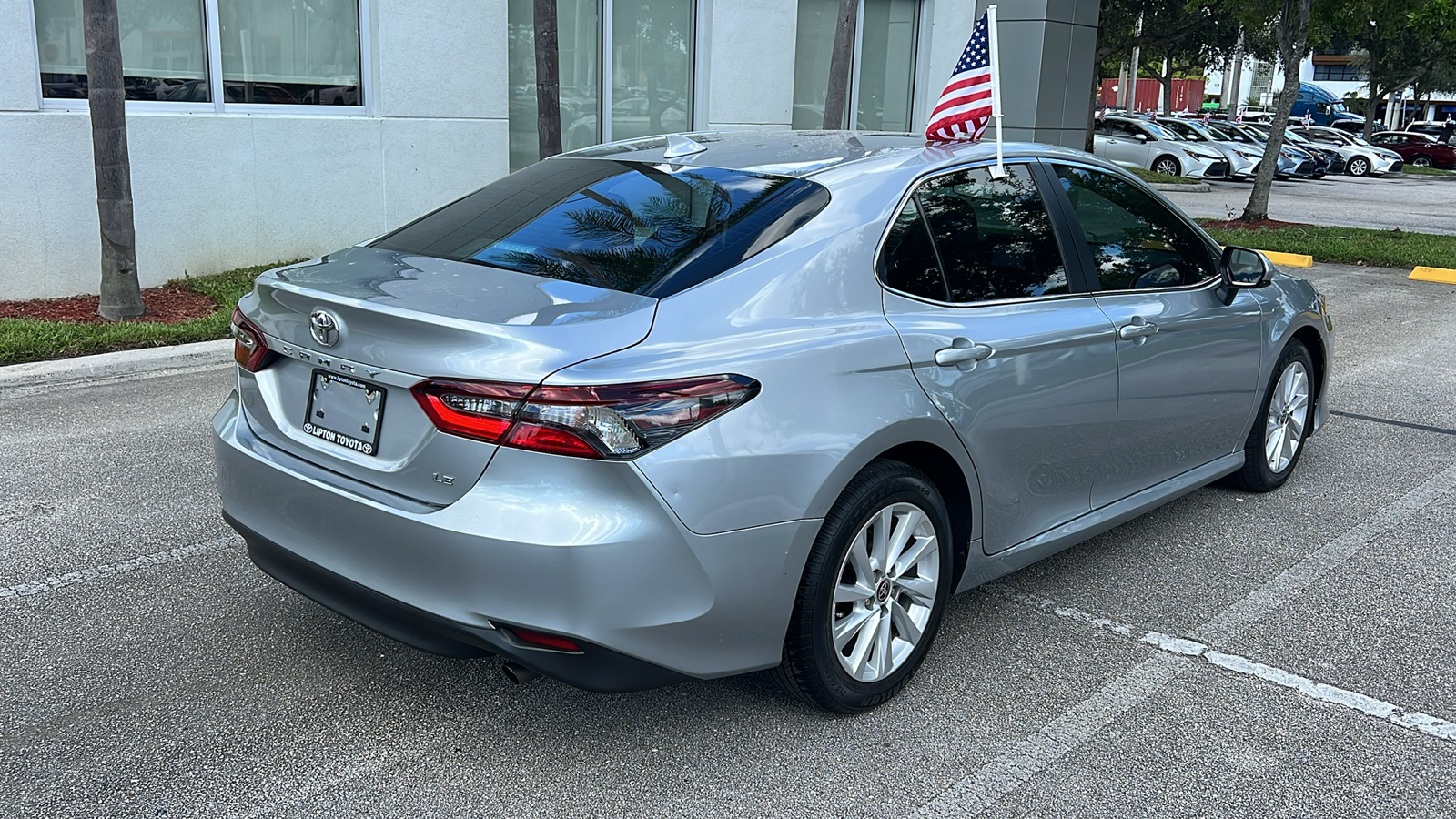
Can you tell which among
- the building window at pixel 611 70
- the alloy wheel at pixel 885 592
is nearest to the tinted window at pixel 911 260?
the alloy wheel at pixel 885 592

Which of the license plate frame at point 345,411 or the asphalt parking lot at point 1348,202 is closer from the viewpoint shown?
the license plate frame at point 345,411

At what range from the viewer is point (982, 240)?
12.6ft

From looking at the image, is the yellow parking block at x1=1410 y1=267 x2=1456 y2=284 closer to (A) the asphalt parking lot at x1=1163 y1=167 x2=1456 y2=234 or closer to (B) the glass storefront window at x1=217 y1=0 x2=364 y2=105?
(A) the asphalt parking lot at x1=1163 y1=167 x2=1456 y2=234

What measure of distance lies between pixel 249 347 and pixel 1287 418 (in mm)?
Result: 4412

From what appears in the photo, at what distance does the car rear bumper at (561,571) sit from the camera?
278 centimetres

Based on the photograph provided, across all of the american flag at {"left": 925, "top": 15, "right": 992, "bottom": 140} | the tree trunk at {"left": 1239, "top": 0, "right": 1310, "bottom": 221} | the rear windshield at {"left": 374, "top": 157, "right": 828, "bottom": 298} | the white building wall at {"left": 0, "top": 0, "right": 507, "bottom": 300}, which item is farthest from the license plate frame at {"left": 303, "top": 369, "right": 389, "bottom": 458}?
the tree trunk at {"left": 1239, "top": 0, "right": 1310, "bottom": 221}

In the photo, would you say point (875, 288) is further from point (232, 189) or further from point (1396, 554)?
point (232, 189)

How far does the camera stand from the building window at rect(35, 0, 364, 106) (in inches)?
Result: 369

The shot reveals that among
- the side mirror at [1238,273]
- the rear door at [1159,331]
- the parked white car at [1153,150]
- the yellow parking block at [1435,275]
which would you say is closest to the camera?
the rear door at [1159,331]

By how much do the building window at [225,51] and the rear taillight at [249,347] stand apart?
7.20 m

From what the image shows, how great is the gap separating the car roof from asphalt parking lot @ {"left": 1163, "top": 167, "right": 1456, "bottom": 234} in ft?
54.0

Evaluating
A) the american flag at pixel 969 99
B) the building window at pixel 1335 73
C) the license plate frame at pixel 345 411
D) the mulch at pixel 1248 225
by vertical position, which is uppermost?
the building window at pixel 1335 73

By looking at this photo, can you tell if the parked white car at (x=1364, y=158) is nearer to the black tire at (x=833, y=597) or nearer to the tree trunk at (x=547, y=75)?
the tree trunk at (x=547, y=75)

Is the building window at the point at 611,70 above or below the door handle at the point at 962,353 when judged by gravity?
above
